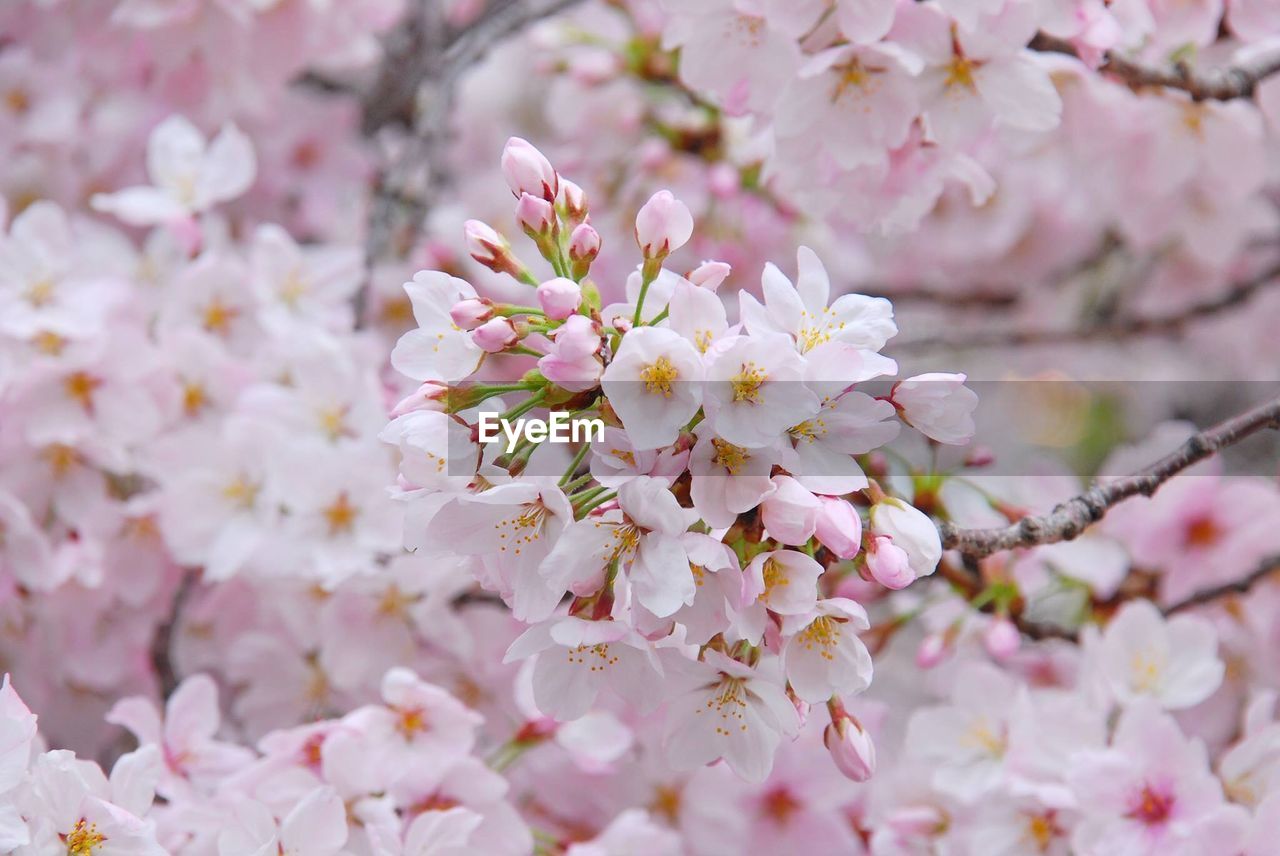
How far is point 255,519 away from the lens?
1055 mm

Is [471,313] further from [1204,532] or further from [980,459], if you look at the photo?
[1204,532]

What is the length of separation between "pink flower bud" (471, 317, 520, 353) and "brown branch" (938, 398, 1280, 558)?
29cm

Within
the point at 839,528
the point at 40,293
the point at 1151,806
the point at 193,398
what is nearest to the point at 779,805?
the point at 1151,806

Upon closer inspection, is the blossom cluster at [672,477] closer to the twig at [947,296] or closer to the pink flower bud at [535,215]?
the pink flower bud at [535,215]

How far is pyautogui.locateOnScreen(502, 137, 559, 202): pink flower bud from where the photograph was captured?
0.67 meters

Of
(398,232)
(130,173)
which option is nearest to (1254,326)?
(398,232)

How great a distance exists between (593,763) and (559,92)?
845 millimetres

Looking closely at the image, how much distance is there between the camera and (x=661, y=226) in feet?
2.15

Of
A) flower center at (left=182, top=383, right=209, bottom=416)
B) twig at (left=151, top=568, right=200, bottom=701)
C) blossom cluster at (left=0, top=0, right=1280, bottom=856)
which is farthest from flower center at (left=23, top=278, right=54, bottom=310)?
twig at (left=151, top=568, right=200, bottom=701)

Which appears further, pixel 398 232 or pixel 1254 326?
pixel 1254 326

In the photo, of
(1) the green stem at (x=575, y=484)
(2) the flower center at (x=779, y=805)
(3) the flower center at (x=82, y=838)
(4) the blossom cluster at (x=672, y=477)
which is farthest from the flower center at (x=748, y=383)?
(2) the flower center at (x=779, y=805)

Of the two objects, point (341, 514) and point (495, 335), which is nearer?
point (495, 335)

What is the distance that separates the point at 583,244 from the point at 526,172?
56mm

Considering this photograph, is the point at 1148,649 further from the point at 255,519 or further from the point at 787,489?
the point at 255,519
